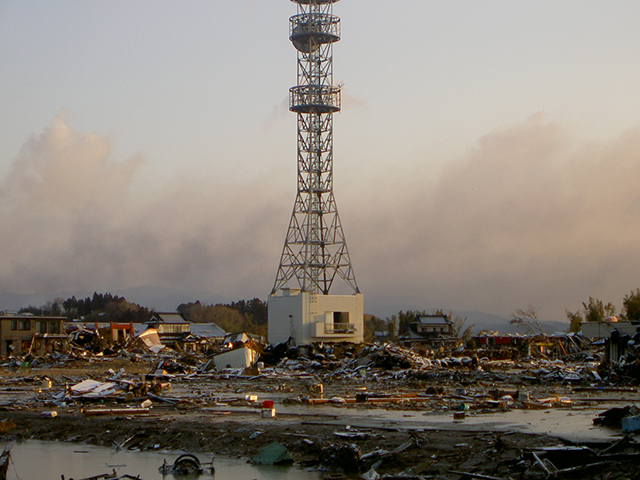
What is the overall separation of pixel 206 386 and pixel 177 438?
54.3ft

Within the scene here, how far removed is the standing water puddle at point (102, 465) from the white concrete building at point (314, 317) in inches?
1611

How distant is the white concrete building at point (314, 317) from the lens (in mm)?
58844

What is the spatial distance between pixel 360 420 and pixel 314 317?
40.0 metres

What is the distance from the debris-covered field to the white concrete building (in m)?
19.2

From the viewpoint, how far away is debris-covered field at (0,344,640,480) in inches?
526

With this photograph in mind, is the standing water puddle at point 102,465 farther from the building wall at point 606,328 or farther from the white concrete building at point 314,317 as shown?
the white concrete building at point 314,317

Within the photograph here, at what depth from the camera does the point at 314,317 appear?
2340 inches

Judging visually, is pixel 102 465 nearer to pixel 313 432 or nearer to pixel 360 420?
pixel 313 432

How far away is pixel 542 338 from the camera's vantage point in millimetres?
63750

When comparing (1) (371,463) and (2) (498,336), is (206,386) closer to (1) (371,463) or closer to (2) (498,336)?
(1) (371,463)

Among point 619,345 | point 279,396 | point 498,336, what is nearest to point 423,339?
point 498,336

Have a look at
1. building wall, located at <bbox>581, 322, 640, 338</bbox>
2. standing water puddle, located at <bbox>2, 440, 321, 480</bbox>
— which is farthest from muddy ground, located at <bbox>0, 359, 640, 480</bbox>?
building wall, located at <bbox>581, 322, 640, 338</bbox>

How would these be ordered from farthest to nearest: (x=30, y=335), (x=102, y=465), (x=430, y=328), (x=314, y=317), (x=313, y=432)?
(x=430, y=328), (x=30, y=335), (x=314, y=317), (x=313, y=432), (x=102, y=465)

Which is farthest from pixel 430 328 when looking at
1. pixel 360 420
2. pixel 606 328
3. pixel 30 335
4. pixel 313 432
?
pixel 313 432
